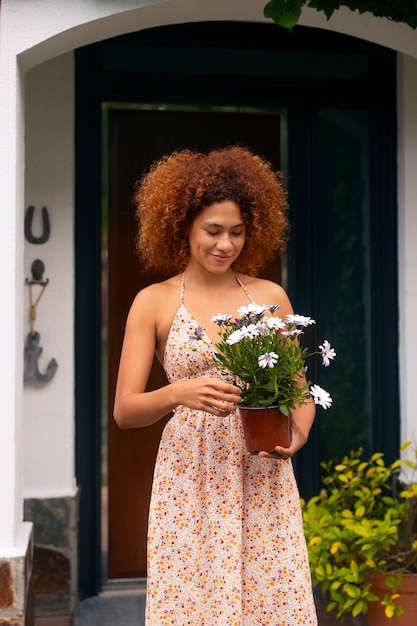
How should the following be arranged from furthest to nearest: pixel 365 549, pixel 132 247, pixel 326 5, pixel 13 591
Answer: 1. pixel 132 247
2. pixel 365 549
3. pixel 326 5
4. pixel 13 591

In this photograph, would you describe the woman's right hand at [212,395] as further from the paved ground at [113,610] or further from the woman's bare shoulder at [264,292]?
the paved ground at [113,610]

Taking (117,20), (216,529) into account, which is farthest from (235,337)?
(117,20)

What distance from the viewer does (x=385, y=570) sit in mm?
3771

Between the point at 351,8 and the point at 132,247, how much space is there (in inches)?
63.6

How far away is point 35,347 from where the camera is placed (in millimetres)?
4203

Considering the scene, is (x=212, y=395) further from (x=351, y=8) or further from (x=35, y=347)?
(x=35, y=347)

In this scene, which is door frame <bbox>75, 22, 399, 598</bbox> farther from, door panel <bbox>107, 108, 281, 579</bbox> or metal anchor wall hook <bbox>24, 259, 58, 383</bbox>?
metal anchor wall hook <bbox>24, 259, 58, 383</bbox>

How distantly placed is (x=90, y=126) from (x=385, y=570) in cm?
241

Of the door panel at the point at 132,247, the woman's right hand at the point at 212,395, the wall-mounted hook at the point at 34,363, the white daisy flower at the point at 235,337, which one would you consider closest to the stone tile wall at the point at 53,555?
the door panel at the point at 132,247

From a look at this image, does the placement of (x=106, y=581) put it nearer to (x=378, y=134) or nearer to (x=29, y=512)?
(x=29, y=512)

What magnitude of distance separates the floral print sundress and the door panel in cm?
189

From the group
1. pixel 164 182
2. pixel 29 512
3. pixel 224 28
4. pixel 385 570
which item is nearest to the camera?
pixel 164 182

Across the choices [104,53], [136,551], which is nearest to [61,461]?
[136,551]

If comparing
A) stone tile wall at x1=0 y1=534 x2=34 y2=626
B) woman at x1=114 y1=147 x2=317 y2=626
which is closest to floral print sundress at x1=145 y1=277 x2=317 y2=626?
woman at x1=114 y1=147 x2=317 y2=626
